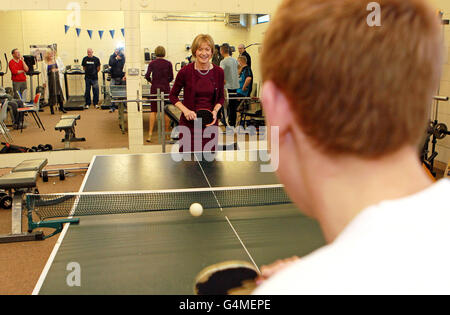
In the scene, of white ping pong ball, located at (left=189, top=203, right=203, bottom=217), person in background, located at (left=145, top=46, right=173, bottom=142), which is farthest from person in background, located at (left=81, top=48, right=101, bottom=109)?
white ping pong ball, located at (left=189, top=203, right=203, bottom=217)

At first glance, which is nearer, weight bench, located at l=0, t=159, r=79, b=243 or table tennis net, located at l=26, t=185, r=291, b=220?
table tennis net, located at l=26, t=185, r=291, b=220

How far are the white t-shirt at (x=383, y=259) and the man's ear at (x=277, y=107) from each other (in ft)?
0.53

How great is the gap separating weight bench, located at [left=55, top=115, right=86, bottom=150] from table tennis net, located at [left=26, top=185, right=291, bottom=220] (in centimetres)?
439

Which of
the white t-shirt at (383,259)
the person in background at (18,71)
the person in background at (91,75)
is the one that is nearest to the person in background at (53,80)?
the person in background at (18,71)

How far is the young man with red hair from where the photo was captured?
18.8 inches

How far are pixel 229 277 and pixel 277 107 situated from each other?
596 mm

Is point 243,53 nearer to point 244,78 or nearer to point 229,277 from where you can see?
point 244,78

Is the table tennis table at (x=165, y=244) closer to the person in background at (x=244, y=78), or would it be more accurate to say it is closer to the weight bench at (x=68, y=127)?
the weight bench at (x=68, y=127)

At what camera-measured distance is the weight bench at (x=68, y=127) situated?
23.5 feet

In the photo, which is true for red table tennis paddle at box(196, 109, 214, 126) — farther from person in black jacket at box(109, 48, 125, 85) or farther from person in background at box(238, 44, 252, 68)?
person in background at box(238, 44, 252, 68)

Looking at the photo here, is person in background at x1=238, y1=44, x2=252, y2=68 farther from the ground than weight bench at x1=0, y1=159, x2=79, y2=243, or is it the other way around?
person in background at x1=238, y1=44, x2=252, y2=68

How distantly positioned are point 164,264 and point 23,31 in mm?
6795

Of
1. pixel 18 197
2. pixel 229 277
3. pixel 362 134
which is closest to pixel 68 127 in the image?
pixel 18 197
